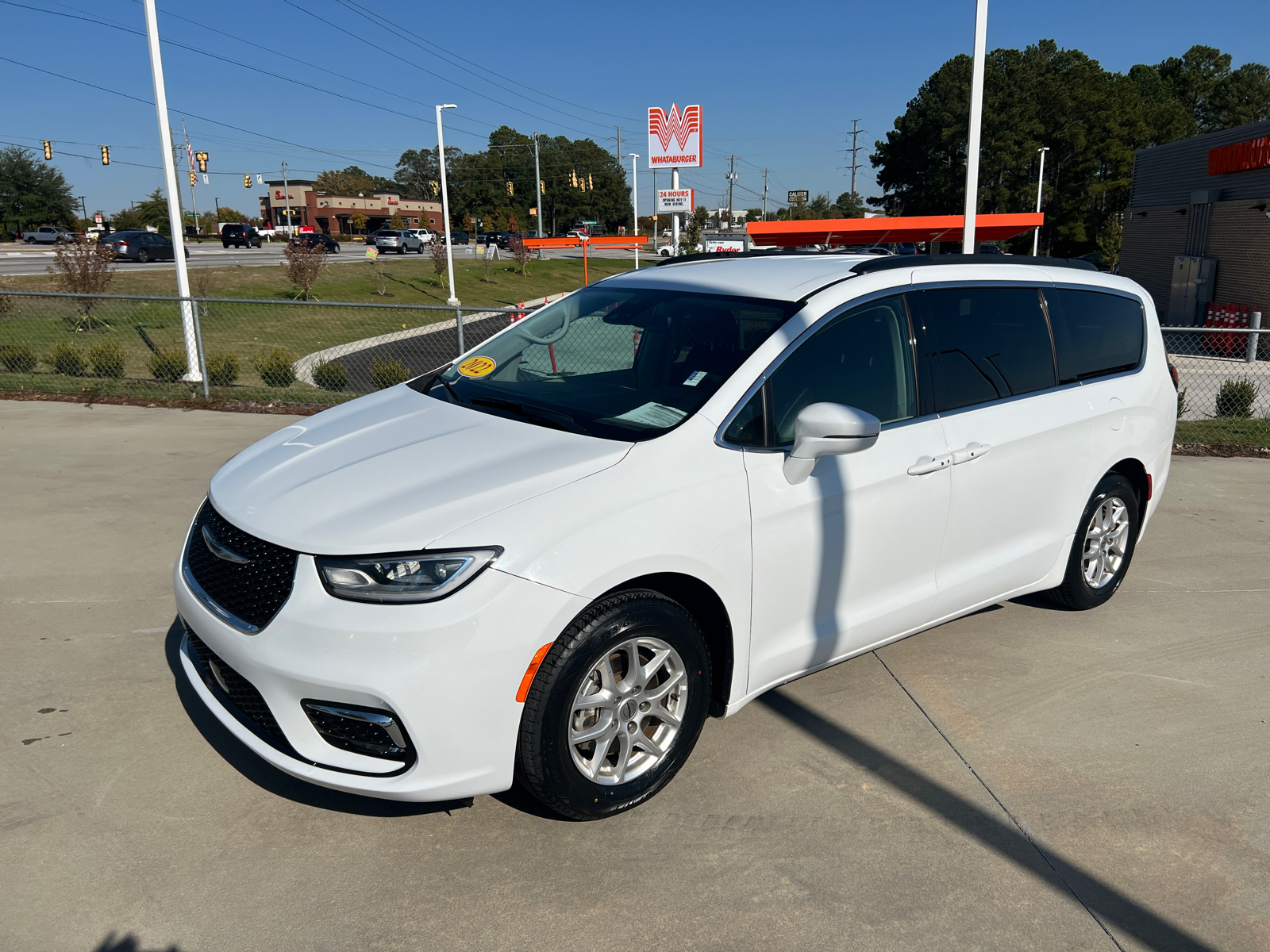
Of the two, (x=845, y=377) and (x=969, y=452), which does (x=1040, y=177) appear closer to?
(x=969, y=452)

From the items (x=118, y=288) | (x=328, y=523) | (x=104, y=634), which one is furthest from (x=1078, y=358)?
(x=118, y=288)

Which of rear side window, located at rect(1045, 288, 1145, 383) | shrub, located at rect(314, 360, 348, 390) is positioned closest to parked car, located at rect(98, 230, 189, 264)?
shrub, located at rect(314, 360, 348, 390)

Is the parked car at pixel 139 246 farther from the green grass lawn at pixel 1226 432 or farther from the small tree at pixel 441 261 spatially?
the green grass lawn at pixel 1226 432

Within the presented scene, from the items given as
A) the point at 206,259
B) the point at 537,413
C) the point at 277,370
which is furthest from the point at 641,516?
the point at 206,259

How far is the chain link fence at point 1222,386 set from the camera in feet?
31.7

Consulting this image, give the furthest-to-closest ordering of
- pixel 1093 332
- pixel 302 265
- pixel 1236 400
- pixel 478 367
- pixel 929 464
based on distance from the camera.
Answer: pixel 302 265 → pixel 1236 400 → pixel 1093 332 → pixel 478 367 → pixel 929 464

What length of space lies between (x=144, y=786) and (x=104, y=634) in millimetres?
1512

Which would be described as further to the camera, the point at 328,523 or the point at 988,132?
the point at 988,132

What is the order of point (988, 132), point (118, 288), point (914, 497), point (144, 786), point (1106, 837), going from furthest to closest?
point (988, 132) → point (118, 288) → point (914, 497) → point (144, 786) → point (1106, 837)

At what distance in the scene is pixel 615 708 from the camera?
2.98m

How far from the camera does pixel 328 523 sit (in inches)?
109

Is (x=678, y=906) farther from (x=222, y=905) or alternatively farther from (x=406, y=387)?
(x=406, y=387)

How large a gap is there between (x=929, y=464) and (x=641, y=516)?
54.4 inches

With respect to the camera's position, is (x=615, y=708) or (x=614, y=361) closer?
(x=615, y=708)
